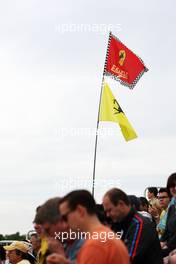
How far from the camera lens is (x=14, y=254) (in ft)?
36.4

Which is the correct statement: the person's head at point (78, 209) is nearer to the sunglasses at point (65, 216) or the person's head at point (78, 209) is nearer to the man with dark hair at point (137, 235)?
the sunglasses at point (65, 216)

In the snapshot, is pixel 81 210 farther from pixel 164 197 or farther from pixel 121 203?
pixel 164 197

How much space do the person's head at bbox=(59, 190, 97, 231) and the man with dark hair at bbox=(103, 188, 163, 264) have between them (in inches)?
68.6

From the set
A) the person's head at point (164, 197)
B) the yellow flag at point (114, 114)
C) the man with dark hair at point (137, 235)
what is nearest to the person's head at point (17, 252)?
the person's head at point (164, 197)

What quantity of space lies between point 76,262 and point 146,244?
2.18 metres

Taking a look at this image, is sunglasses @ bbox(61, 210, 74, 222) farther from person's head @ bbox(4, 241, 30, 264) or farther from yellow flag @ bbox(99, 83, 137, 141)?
yellow flag @ bbox(99, 83, 137, 141)

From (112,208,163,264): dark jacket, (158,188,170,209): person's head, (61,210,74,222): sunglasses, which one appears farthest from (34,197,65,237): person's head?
(158,188,170,209): person's head

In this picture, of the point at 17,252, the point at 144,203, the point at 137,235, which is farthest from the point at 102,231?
the point at 144,203

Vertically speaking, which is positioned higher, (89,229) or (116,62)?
(116,62)

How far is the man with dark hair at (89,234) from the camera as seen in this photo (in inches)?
193


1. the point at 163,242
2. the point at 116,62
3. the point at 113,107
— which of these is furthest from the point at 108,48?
the point at 163,242

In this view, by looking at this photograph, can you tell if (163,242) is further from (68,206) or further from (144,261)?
(68,206)

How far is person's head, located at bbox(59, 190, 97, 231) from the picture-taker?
17.0ft

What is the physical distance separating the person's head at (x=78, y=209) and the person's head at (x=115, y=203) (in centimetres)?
164
